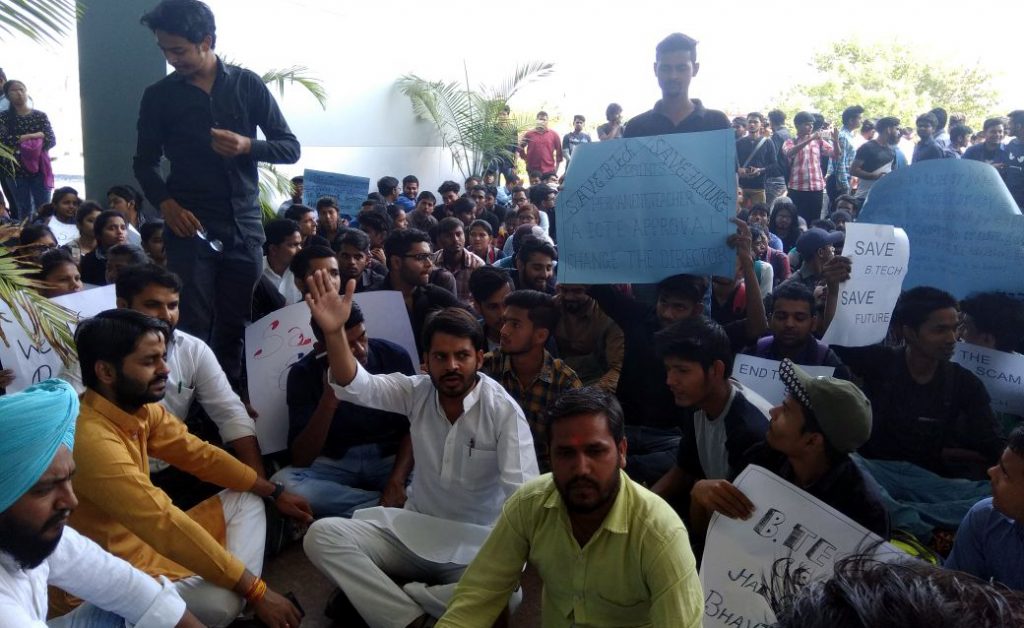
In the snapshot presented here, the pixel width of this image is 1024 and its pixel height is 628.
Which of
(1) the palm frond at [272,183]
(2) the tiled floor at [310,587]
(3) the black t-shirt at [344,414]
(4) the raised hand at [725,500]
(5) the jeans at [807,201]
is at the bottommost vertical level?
(2) the tiled floor at [310,587]

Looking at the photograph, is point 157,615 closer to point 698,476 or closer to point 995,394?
point 698,476

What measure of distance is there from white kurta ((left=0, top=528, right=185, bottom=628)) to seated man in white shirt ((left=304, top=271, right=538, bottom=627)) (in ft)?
2.26

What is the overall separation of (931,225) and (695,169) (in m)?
1.30

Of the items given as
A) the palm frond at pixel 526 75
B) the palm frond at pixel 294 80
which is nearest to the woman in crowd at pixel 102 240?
the palm frond at pixel 294 80

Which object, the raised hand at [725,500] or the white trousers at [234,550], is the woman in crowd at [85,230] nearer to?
the white trousers at [234,550]

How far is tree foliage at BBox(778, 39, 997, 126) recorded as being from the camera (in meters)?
26.6

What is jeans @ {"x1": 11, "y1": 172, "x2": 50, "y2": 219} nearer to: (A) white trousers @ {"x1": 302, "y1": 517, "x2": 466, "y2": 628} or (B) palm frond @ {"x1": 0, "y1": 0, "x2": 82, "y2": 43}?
(B) palm frond @ {"x1": 0, "y1": 0, "x2": 82, "y2": 43}

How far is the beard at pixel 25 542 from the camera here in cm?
169

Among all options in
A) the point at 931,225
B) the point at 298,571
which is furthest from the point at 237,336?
the point at 931,225

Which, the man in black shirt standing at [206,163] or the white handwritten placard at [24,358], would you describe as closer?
the white handwritten placard at [24,358]

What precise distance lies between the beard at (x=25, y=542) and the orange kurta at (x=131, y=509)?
0.69 meters

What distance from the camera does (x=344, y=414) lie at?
11.8 feet

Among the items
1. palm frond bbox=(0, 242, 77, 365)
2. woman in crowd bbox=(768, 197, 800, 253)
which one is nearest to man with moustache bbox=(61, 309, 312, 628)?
palm frond bbox=(0, 242, 77, 365)

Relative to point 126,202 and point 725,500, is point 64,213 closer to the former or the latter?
point 126,202
